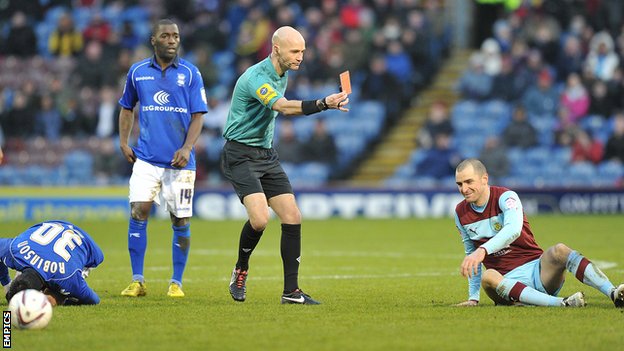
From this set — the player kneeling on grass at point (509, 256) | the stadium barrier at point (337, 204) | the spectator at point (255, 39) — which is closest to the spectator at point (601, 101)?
the stadium barrier at point (337, 204)

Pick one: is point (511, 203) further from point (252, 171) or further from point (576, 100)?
point (576, 100)

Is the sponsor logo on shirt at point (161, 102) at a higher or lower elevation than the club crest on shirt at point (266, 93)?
lower

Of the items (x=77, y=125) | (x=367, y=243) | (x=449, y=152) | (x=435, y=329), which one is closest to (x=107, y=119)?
(x=77, y=125)

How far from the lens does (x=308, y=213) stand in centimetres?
2367

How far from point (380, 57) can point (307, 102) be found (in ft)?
54.9

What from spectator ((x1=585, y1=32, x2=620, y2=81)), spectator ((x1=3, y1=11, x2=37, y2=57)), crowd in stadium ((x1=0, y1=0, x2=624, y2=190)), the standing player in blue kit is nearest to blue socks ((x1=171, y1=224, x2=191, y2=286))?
the standing player in blue kit

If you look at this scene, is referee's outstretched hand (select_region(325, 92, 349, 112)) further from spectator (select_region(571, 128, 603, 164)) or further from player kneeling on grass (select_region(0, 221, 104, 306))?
spectator (select_region(571, 128, 603, 164))

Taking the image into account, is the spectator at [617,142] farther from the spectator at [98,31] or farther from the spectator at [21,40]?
the spectator at [21,40]

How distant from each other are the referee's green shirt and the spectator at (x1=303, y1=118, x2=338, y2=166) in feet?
46.7

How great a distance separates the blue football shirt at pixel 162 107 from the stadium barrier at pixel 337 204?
12.6m

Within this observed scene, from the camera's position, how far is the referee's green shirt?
31.4 feet

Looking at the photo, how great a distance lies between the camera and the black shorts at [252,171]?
9727mm

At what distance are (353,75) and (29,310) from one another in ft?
61.6

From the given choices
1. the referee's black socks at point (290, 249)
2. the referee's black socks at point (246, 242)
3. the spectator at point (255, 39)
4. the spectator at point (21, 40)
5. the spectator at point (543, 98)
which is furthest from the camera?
the spectator at point (21, 40)
